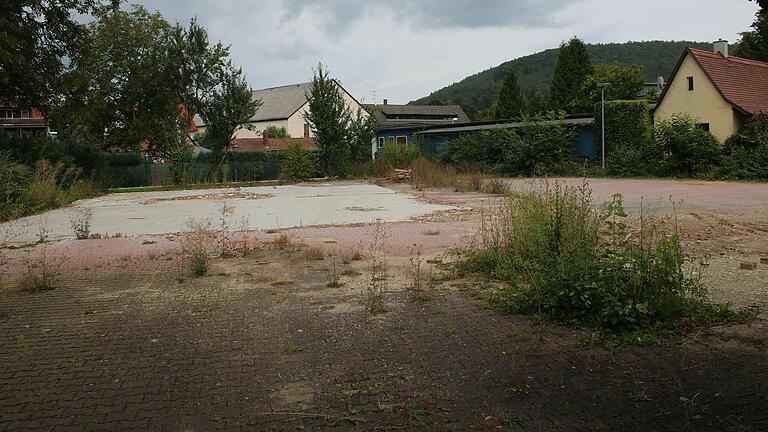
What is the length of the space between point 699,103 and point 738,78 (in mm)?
2666

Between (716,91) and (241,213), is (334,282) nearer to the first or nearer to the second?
(241,213)

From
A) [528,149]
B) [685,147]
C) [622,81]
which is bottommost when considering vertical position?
[685,147]

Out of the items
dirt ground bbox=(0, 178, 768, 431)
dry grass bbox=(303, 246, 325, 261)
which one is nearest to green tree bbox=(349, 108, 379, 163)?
dry grass bbox=(303, 246, 325, 261)

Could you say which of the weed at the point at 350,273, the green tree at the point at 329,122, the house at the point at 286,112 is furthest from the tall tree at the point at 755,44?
the weed at the point at 350,273

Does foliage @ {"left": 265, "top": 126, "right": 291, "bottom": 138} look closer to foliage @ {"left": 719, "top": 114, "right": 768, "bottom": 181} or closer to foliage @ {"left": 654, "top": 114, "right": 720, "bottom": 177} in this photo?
foliage @ {"left": 654, "top": 114, "right": 720, "bottom": 177}

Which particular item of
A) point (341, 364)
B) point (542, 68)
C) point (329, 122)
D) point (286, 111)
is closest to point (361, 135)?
point (329, 122)

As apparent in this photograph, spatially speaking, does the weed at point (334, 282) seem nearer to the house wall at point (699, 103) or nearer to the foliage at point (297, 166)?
the house wall at point (699, 103)

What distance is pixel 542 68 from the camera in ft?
323

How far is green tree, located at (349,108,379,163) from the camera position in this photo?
126ft

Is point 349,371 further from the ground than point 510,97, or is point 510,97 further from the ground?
point 510,97

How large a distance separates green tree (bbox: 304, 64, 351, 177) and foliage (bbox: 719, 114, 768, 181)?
21004 mm

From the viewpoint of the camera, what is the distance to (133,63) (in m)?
44.3

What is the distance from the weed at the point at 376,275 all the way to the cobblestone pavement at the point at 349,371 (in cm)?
20

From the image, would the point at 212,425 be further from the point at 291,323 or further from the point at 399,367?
the point at 291,323
